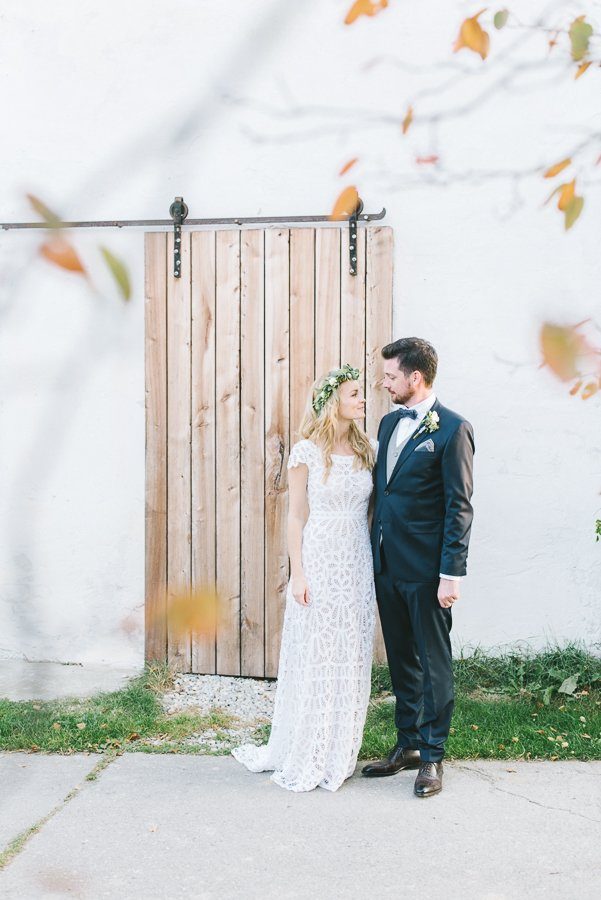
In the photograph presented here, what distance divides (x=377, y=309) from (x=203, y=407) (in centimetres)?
100

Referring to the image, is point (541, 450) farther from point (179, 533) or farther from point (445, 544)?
point (179, 533)

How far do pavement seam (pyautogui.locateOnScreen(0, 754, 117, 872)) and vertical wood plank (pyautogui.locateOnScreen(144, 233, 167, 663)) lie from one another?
1104 mm

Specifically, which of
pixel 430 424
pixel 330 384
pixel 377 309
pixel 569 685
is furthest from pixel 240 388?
pixel 569 685

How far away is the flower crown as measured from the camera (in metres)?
3.70

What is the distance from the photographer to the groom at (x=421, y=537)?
346cm

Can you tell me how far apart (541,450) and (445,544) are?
1.38m

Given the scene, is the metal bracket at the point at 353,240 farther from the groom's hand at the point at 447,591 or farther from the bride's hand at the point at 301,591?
the groom's hand at the point at 447,591

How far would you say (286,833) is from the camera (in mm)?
3174

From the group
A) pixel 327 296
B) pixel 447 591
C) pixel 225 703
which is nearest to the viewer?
pixel 447 591

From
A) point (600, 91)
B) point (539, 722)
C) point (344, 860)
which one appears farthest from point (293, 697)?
point (600, 91)

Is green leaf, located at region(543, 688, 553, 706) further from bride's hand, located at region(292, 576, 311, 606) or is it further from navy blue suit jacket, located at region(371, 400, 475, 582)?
bride's hand, located at region(292, 576, 311, 606)

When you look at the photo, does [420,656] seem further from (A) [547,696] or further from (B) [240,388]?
(B) [240,388]

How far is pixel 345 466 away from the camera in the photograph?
3.70m

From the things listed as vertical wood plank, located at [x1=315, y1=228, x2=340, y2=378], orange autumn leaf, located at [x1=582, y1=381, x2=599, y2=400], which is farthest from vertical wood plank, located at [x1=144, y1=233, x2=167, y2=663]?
orange autumn leaf, located at [x1=582, y1=381, x2=599, y2=400]
